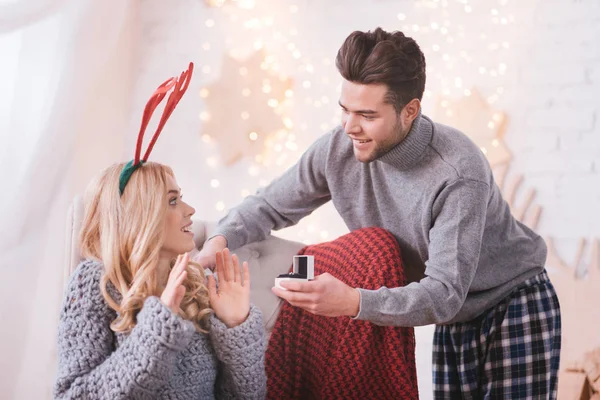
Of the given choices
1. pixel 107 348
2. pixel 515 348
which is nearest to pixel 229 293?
pixel 107 348

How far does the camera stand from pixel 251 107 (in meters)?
2.89

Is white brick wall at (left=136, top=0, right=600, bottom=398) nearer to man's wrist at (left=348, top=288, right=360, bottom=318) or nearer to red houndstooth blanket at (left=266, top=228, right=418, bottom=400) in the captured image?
red houndstooth blanket at (left=266, top=228, right=418, bottom=400)

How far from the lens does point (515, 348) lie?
167cm

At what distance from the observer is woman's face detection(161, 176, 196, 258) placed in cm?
141

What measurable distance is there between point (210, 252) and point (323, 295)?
396 mm

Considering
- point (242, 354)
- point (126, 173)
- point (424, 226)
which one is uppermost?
point (126, 173)

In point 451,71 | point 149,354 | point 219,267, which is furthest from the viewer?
point 451,71

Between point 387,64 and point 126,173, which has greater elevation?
point 387,64

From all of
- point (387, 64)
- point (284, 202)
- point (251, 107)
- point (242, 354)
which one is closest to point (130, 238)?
point (242, 354)

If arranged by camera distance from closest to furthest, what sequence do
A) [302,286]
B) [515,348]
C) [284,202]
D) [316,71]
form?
[302,286] → [515,348] → [284,202] → [316,71]

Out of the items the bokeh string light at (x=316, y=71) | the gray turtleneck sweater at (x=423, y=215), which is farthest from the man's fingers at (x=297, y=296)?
the bokeh string light at (x=316, y=71)

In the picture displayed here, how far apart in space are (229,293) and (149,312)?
0.68 feet

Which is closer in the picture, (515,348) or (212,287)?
(212,287)

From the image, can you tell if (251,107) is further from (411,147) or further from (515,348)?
(515,348)
